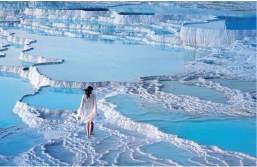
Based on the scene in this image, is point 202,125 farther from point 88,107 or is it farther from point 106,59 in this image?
point 106,59

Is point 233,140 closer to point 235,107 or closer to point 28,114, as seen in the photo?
point 235,107

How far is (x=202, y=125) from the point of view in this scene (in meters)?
4.62

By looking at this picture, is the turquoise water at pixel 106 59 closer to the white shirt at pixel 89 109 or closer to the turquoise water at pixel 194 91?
the turquoise water at pixel 194 91

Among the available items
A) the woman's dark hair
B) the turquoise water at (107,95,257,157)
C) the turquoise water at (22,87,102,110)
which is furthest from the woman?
the turquoise water at (22,87,102,110)

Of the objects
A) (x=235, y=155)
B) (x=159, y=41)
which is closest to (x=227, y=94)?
(x=235, y=155)

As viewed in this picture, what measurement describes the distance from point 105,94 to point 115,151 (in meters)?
2.27

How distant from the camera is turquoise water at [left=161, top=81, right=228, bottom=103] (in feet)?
18.9

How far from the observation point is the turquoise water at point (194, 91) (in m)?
5.76

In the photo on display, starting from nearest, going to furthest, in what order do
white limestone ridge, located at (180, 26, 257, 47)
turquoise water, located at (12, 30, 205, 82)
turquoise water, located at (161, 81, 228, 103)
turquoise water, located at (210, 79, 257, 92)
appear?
turquoise water, located at (161, 81, 228, 103) → turquoise water, located at (210, 79, 257, 92) → turquoise water, located at (12, 30, 205, 82) → white limestone ridge, located at (180, 26, 257, 47)

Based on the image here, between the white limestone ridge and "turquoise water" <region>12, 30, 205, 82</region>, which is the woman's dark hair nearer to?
"turquoise water" <region>12, 30, 205, 82</region>

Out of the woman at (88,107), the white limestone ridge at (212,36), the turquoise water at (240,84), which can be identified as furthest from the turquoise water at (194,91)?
the white limestone ridge at (212,36)

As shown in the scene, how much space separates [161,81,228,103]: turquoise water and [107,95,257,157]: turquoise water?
724 mm

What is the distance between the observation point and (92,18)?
63.4 feet

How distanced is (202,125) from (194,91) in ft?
5.21
